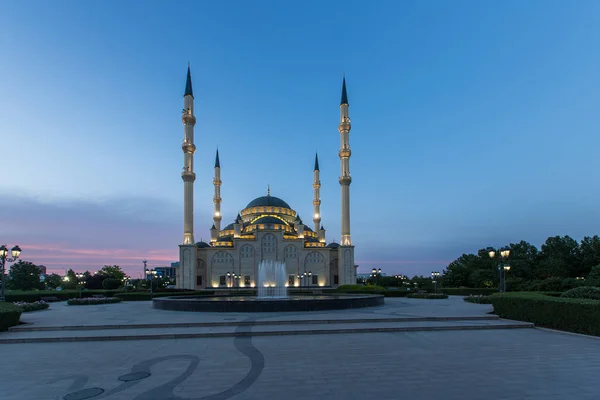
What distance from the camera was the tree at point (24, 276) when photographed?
1682 inches

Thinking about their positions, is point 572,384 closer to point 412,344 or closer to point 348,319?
point 412,344

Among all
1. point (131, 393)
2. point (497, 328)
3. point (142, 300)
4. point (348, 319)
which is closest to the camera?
point (131, 393)

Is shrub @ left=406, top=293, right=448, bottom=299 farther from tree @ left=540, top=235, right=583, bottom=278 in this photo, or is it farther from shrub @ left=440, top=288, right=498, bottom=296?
tree @ left=540, top=235, right=583, bottom=278

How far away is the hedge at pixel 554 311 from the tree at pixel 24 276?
50.4 meters

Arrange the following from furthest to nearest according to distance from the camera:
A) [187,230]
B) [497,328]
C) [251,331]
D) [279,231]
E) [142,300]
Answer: [279,231] < [187,230] < [142,300] < [497,328] < [251,331]

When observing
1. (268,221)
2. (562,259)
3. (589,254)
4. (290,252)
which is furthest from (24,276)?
(589,254)

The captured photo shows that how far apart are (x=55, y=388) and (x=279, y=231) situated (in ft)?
156

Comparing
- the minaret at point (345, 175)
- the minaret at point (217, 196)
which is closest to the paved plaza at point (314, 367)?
the minaret at point (345, 175)

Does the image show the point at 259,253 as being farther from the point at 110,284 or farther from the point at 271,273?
the point at 110,284

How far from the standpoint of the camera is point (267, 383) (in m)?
5.99

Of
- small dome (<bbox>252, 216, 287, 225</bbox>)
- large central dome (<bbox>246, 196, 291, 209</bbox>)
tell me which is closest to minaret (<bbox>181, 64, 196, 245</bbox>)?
small dome (<bbox>252, 216, 287, 225</bbox>)

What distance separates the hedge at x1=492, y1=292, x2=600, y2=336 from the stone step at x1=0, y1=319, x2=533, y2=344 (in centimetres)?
47

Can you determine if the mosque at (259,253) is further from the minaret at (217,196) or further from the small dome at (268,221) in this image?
the minaret at (217,196)

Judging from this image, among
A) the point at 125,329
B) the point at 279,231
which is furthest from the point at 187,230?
the point at 125,329
